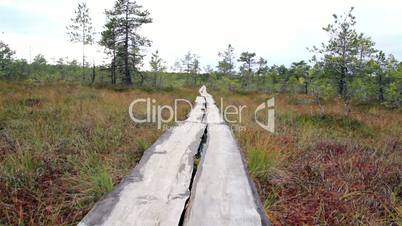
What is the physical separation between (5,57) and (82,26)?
1234 centimetres

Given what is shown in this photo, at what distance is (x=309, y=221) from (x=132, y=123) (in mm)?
4846

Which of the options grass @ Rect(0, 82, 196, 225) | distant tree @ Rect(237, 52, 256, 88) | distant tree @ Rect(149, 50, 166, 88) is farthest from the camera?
distant tree @ Rect(237, 52, 256, 88)

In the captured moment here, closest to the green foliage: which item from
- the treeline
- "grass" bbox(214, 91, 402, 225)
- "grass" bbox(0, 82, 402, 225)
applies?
the treeline

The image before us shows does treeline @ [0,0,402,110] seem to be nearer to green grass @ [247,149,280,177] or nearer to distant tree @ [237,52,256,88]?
distant tree @ [237,52,256,88]

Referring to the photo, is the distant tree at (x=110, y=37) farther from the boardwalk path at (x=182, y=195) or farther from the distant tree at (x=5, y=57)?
the boardwalk path at (x=182, y=195)

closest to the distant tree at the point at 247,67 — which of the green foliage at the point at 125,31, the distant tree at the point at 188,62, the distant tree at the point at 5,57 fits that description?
the distant tree at the point at 188,62

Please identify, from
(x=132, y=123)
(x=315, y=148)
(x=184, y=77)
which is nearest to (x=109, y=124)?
(x=132, y=123)

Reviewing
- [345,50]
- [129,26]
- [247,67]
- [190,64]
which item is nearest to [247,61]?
[247,67]

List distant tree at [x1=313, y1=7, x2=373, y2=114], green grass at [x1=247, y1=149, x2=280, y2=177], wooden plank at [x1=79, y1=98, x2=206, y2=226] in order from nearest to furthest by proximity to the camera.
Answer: wooden plank at [x1=79, y1=98, x2=206, y2=226] < green grass at [x1=247, y1=149, x2=280, y2=177] < distant tree at [x1=313, y1=7, x2=373, y2=114]

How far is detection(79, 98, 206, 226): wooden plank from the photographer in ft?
6.40

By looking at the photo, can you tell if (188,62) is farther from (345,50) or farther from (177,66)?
(345,50)

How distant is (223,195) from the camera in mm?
2396

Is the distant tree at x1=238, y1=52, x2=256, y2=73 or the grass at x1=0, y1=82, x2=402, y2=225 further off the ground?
the distant tree at x1=238, y1=52, x2=256, y2=73

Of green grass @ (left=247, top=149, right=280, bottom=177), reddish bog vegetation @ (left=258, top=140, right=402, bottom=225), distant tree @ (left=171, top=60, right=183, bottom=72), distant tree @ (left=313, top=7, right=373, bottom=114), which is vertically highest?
distant tree @ (left=171, top=60, right=183, bottom=72)
